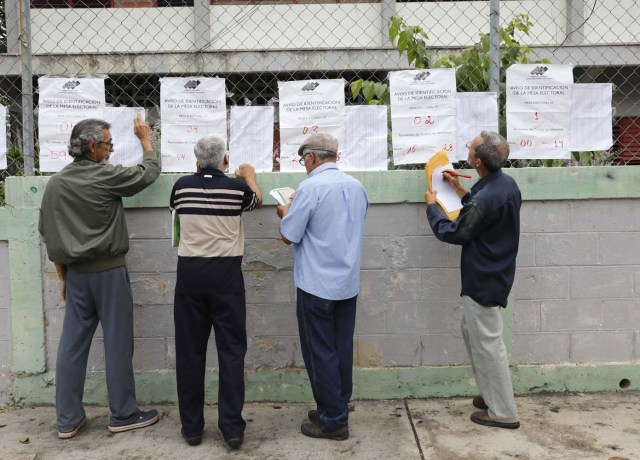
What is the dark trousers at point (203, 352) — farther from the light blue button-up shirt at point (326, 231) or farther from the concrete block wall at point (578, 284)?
the concrete block wall at point (578, 284)

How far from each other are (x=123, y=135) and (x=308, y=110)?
126 centimetres

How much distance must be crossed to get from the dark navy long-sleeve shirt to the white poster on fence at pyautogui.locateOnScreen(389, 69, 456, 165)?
2.13ft

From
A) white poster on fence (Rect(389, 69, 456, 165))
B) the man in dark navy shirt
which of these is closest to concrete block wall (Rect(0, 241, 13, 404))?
white poster on fence (Rect(389, 69, 456, 165))

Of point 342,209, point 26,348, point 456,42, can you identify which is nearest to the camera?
point 342,209

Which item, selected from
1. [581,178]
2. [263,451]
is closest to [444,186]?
[581,178]

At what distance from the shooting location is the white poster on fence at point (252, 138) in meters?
4.09

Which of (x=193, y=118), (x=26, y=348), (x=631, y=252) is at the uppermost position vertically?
(x=193, y=118)

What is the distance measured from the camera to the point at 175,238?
3586 mm

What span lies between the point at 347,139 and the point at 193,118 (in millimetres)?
1048

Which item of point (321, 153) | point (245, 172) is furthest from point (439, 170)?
point (245, 172)

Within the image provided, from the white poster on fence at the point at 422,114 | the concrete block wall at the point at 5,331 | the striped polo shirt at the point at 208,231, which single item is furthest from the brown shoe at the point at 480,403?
the concrete block wall at the point at 5,331

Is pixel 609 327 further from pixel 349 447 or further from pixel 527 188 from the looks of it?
pixel 349 447

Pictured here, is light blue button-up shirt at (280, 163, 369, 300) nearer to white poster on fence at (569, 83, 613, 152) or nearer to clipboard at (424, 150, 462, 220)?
clipboard at (424, 150, 462, 220)

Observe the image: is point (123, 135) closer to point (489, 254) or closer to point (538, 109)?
point (489, 254)
